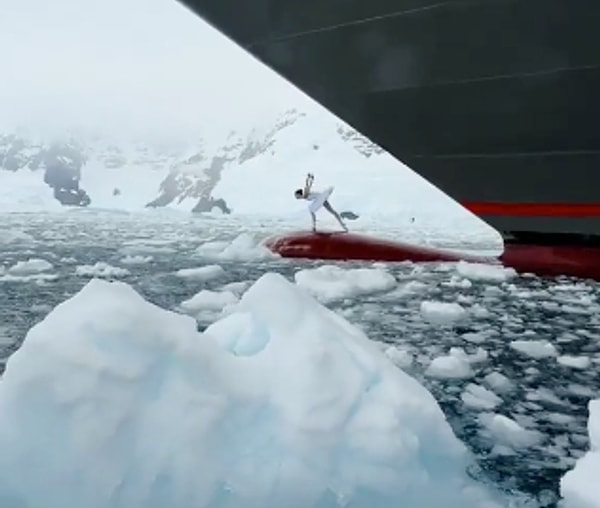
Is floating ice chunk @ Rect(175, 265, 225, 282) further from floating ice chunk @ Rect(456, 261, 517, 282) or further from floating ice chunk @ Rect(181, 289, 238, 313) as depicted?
floating ice chunk @ Rect(456, 261, 517, 282)

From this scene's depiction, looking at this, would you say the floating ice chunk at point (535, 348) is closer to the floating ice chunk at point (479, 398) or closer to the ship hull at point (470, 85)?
the floating ice chunk at point (479, 398)

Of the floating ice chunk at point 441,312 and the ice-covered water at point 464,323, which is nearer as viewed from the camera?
the ice-covered water at point 464,323

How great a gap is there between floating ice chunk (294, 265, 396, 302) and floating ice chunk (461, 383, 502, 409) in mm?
1972

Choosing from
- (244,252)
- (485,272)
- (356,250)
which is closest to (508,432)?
(485,272)

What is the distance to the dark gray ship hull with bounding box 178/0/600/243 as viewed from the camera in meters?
3.57

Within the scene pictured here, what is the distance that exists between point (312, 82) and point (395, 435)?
152 inches

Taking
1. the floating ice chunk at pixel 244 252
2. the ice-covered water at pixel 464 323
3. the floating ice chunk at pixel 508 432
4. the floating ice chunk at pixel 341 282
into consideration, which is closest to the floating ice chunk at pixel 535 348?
the ice-covered water at pixel 464 323

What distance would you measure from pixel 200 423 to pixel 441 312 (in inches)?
99.4

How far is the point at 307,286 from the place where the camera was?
4.37 metres

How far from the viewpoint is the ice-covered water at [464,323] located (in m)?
1.73

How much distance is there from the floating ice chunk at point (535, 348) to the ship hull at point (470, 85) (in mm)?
1791

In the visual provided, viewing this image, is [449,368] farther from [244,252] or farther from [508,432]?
[244,252]

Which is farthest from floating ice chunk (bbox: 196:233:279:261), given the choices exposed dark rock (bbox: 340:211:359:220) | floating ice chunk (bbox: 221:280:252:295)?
exposed dark rock (bbox: 340:211:359:220)

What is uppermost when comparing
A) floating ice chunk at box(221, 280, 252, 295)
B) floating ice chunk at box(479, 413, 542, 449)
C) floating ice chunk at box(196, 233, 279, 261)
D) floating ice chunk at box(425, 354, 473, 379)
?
floating ice chunk at box(479, 413, 542, 449)
